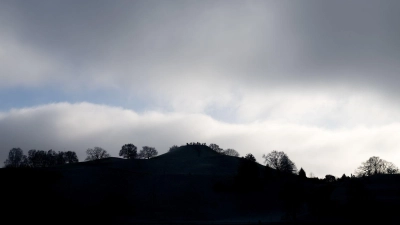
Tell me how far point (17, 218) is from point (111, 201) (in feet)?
94.8

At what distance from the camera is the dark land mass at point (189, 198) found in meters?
94.6

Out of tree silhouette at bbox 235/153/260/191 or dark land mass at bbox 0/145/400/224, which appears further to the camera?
tree silhouette at bbox 235/153/260/191

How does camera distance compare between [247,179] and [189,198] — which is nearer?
[189,198]

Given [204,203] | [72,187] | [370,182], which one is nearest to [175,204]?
[204,203]

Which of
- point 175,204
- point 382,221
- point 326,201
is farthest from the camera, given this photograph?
point 175,204

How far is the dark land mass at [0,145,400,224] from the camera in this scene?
94625 millimetres

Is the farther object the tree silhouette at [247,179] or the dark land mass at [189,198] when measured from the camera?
the tree silhouette at [247,179]

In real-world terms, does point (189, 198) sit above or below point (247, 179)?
below

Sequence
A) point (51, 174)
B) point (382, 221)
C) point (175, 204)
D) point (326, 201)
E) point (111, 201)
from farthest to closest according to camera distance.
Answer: point (51, 174), point (175, 204), point (111, 201), point (326, 201), point (382, 221)

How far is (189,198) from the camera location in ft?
420

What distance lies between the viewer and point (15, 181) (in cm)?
11819

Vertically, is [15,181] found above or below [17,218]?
above

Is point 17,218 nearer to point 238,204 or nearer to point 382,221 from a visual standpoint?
point 238,204

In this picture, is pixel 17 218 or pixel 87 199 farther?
pixel 87 199
